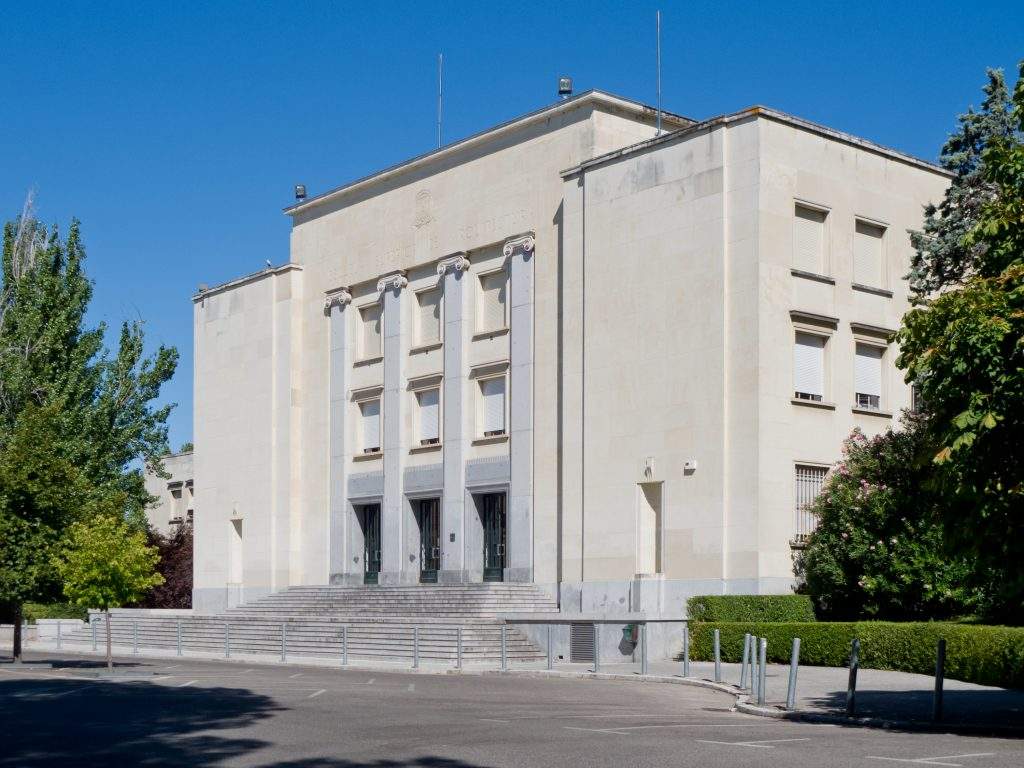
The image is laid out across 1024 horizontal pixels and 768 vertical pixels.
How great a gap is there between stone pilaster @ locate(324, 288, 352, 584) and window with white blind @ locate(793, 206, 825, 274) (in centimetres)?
1812

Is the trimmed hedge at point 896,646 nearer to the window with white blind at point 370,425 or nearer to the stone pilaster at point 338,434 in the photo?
the window with white blind at point 370,425

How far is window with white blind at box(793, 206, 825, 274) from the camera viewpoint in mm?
35469

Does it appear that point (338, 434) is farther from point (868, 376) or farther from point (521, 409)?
point (868, 376)

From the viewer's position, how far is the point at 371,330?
47.8m

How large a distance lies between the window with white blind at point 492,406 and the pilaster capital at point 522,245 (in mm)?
3840

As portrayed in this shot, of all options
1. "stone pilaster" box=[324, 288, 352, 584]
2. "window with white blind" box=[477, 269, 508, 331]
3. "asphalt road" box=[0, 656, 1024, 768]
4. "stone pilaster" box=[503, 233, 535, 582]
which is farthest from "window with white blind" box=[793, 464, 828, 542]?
"stone pilaster" box=[324, 288, 352, 584]

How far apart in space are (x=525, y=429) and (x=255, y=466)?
14.4m

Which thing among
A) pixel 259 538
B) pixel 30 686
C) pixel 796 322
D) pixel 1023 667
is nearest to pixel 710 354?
pixel 796 322

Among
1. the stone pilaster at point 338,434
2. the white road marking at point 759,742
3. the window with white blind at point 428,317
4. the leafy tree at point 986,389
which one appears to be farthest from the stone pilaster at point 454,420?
the white road marking at point 759,742

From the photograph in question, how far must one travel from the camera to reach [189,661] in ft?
118

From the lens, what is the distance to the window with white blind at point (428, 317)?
44.8 meters

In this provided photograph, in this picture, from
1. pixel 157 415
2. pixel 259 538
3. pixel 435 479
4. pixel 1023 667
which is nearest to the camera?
pixel 1023 667

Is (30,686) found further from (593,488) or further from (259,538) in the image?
(259,538)

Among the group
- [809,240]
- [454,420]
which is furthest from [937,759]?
[454,420]
